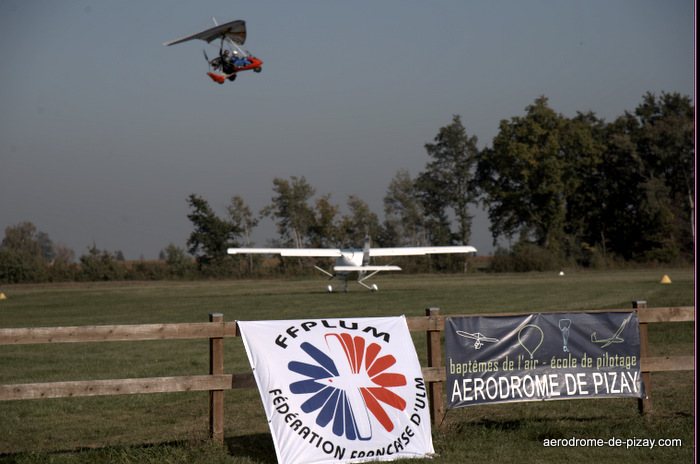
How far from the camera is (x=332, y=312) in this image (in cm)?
2309

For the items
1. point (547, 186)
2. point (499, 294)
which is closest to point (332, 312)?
point (499, 294)

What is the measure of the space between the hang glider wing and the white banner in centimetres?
1896

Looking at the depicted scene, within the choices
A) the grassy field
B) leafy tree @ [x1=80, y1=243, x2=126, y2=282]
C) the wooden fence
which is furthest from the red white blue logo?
leafy tree @ [x1=80, y1=243, x2=126, y2=282]

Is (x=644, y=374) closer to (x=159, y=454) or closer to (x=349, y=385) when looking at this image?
(x=349, y=385)

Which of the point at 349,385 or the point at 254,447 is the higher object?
the point at 349,385

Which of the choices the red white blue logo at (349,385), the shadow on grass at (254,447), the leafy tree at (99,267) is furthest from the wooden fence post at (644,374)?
the leafy tree at (99,267)

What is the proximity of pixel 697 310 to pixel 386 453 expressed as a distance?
10.7 ft

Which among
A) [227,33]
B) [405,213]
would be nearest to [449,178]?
[405,213]

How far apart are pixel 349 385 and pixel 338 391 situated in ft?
0.38

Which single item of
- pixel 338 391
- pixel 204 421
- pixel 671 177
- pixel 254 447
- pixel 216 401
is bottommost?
pixel 204 421

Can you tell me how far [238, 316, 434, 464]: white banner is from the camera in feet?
19.3

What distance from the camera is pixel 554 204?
69.4 metres

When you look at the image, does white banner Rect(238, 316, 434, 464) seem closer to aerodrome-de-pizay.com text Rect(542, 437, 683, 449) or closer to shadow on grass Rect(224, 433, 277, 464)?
shadow on grass Rect(224, 433, 277, 464)

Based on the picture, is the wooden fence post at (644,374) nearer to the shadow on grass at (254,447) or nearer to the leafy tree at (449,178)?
the shadow on grass at (254,447)
